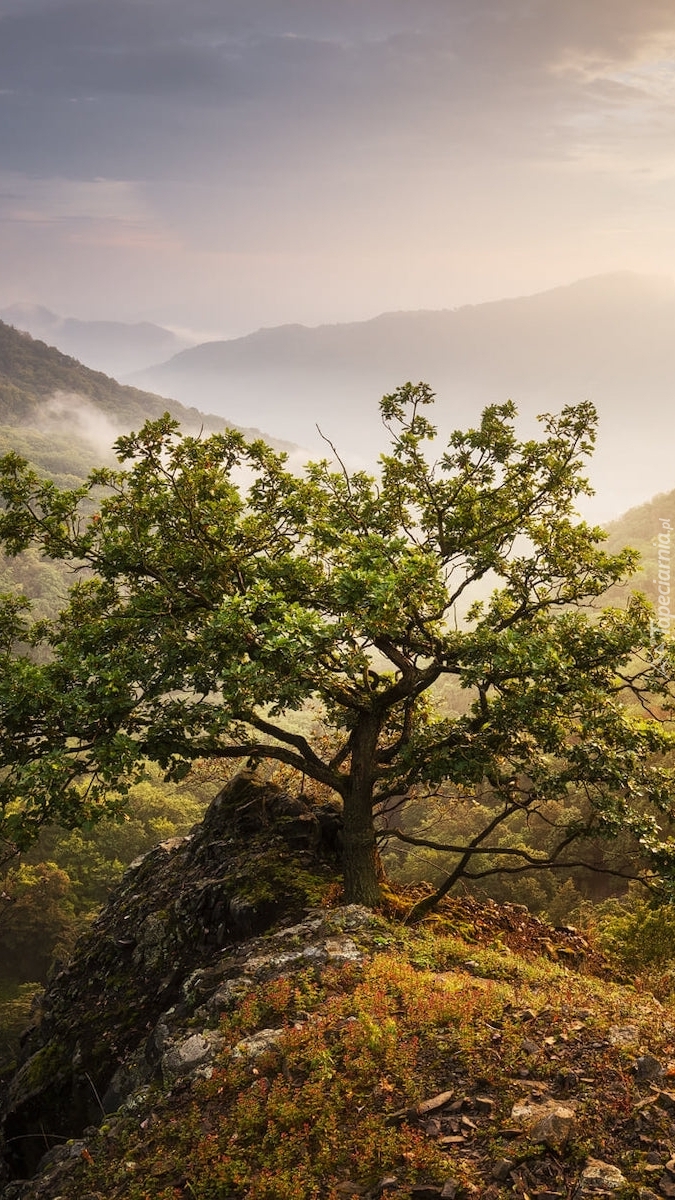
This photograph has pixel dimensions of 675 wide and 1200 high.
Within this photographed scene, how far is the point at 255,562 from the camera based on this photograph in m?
12.6

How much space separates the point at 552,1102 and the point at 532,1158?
2.60 ft

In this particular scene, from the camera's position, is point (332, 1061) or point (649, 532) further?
point (649, 532)

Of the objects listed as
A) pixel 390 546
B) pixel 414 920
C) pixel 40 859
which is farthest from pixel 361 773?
pixel 40 859

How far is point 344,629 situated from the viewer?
10.8 m

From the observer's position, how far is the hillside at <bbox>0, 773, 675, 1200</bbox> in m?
6.59

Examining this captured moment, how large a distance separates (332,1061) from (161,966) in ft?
24.6

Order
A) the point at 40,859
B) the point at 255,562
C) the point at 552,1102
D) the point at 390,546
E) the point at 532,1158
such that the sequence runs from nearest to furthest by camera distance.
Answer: the point at 532,1158
the point at 552,1102
the point at 390,546
the point at 255,562
the point at 40,859

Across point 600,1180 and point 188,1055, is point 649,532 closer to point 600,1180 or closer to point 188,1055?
point 188,1055

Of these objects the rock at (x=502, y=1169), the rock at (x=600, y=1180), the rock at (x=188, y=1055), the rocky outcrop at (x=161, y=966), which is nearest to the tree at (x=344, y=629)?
the rocky outcrop at (x=161, y=966)

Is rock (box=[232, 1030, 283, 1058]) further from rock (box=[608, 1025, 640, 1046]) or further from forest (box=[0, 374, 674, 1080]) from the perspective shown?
rock (box=[608, 1025, 640, 1046])

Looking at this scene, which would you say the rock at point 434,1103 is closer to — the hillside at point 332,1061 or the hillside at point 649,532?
the hillside at point 332,1061

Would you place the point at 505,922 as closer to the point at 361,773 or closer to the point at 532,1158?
the point at 361,773

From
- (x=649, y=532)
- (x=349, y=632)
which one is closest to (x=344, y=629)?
(x=349, y=632)

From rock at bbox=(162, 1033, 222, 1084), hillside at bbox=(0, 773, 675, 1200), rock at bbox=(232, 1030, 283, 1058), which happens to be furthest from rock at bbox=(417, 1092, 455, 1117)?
rock at bbox=(162, 1033, 222, 1084)
